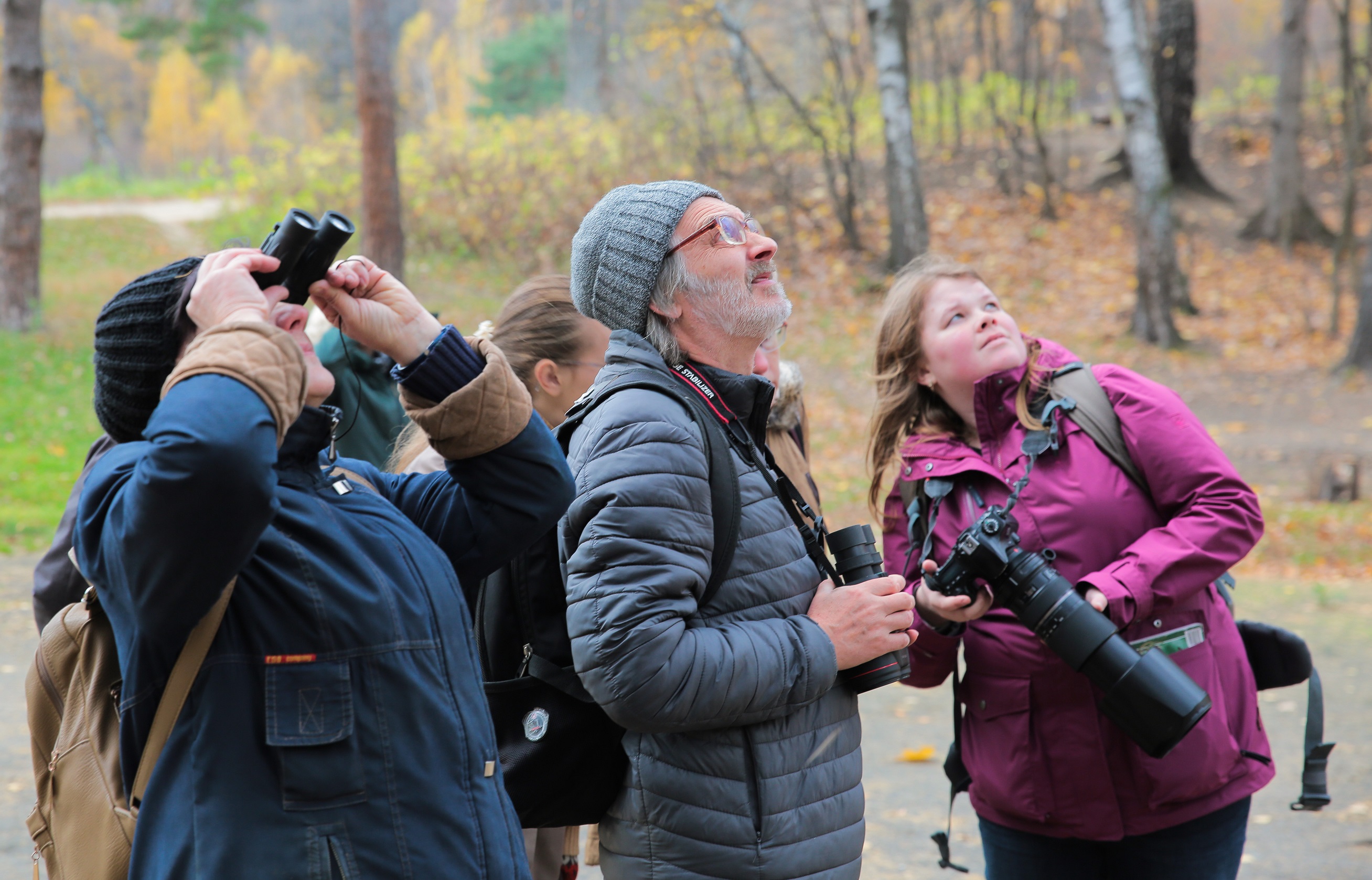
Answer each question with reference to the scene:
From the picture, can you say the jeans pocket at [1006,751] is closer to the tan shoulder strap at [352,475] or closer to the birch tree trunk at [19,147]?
the tan shoulder strap at [352,475]

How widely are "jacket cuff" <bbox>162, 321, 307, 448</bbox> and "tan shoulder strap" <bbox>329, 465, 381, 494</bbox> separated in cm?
30

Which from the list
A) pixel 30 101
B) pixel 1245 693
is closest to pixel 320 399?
pixel 1245 693

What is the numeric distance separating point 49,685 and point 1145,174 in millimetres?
13582

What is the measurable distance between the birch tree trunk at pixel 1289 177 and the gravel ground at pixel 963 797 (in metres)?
11.3

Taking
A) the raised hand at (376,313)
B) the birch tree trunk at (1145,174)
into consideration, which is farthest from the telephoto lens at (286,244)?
the birch tree trunk at (1145,174)

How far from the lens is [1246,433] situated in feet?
37.0

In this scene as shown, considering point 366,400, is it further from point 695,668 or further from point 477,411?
point 695,668

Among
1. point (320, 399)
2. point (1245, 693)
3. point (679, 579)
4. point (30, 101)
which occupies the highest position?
point (30, 101)

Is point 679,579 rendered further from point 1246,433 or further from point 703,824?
point 1246,433

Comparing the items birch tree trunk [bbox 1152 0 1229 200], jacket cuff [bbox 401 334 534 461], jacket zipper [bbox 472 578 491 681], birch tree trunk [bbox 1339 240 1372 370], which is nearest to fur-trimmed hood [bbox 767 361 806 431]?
jacket zipper [bbox 472 578 491 681]

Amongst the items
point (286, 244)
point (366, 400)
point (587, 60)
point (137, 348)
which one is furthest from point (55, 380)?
point (587, 60)

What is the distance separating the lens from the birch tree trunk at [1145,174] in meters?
12.9

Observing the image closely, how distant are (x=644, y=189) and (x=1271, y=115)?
2107 cm

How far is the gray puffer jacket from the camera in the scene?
196 centimetres
